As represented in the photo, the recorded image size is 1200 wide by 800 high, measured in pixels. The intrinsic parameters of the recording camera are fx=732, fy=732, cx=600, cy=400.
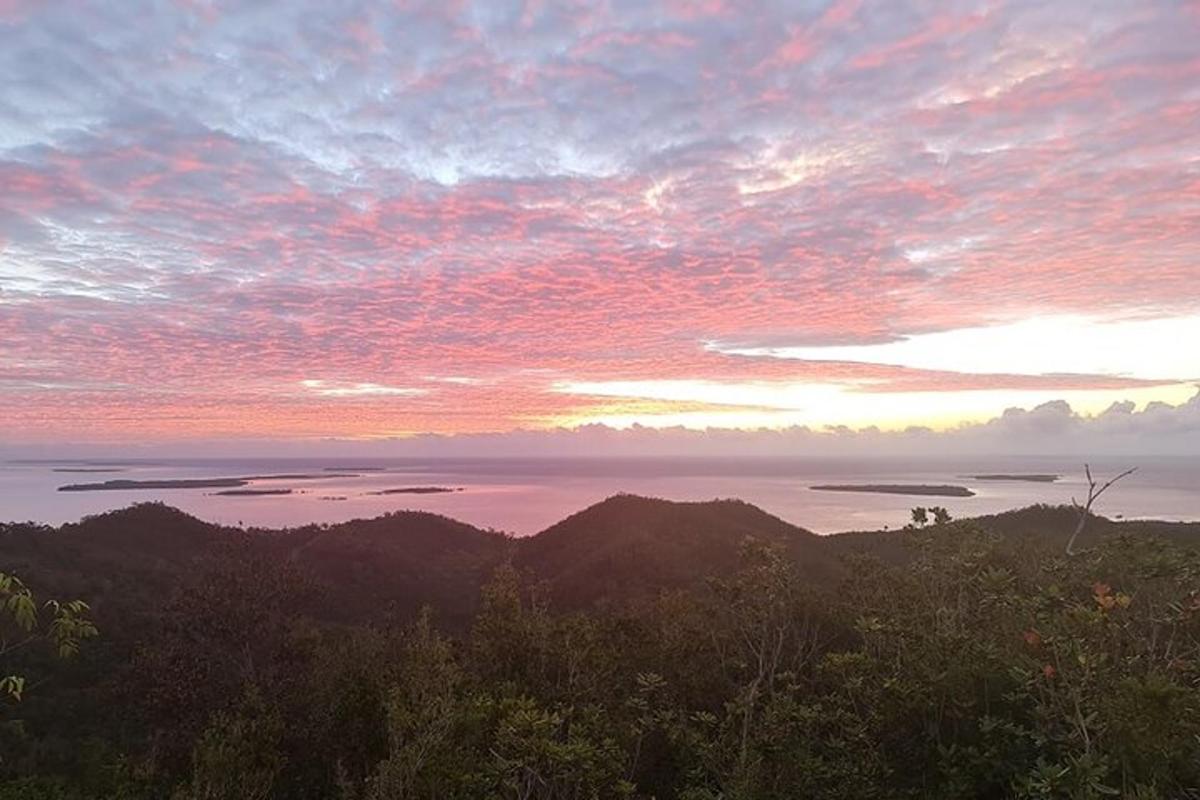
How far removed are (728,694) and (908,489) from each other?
170657mm

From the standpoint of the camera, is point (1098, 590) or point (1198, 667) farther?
point (1198, 667)

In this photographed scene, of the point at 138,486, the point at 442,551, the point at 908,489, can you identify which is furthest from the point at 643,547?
the point at 138,486

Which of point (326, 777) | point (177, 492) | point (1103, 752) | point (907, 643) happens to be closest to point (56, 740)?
point (326, 777)

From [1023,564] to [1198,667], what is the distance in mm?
6318

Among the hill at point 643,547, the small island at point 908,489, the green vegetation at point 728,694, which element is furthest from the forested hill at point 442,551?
the small island at point 908,489

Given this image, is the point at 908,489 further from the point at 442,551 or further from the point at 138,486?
the point at 138,486

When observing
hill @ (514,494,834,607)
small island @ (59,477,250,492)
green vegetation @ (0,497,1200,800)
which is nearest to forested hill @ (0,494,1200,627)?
hill @ (514,494,834,607)

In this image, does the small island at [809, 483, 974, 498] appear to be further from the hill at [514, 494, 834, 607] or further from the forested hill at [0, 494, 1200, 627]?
the hill at [514, 494, 834, 607]

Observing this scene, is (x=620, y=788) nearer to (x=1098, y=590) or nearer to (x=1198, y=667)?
(x=1098, y=590)

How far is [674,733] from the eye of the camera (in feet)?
31.9

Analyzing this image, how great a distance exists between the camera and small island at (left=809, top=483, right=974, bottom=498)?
6033 inches

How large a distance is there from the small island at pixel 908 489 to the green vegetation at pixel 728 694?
148089mm

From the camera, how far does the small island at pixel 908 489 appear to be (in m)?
153

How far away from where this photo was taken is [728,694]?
12773mm
